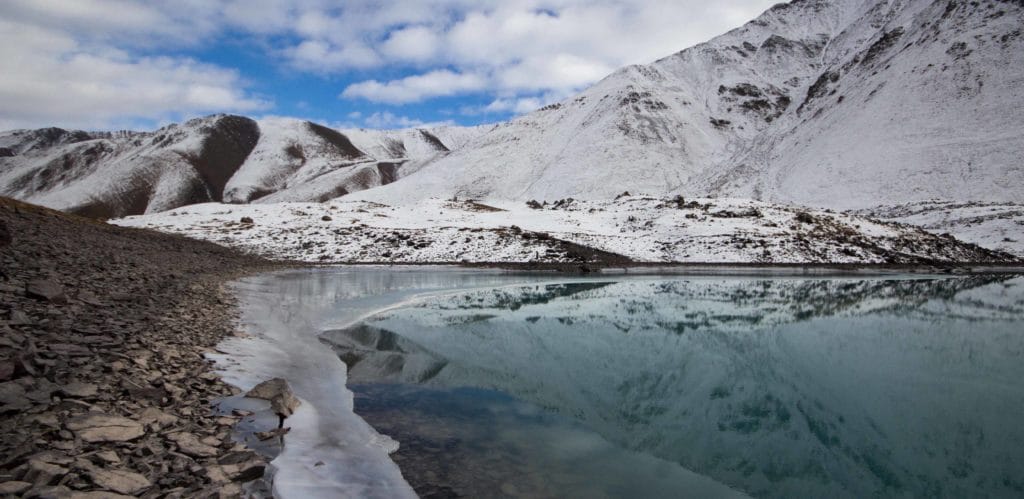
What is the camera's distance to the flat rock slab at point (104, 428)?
4.54m

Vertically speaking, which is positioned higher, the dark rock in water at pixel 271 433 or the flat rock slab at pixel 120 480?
the flat rock slab at pixel 120 480

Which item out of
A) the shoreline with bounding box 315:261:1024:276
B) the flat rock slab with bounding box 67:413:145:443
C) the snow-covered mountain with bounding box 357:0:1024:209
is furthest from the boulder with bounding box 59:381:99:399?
the snow-covered mountain with bounding box 357:0:1024:209

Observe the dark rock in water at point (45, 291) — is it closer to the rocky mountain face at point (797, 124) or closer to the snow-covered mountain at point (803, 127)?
the snow-covered mountain at point (803, 127)

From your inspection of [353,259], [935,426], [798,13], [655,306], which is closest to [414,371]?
[935,426]

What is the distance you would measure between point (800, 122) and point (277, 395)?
11062cm

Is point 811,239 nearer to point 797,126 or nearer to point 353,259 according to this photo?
point 353,259

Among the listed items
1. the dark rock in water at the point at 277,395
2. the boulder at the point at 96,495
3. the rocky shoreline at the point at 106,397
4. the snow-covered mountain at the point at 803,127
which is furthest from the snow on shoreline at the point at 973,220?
the boulder at the point at 96,495

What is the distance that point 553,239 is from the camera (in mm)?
44906

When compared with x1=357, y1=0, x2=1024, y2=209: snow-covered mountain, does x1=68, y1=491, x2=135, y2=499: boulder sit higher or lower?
lower

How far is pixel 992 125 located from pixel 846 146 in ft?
53.9

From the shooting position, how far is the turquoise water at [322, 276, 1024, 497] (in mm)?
6223

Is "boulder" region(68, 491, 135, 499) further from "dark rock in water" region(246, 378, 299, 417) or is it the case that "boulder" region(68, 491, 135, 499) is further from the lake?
"dark rock in water" region(246, 378, 299, 417)

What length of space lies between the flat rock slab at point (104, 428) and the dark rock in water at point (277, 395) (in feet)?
5.82

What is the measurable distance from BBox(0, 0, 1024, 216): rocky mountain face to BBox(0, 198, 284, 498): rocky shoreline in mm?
75910
